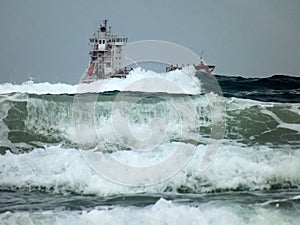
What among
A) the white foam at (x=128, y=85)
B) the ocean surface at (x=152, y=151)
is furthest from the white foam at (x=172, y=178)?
the white foam at (x=128, y=85)

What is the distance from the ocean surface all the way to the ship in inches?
4.4

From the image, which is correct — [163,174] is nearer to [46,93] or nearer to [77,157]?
[77,157]

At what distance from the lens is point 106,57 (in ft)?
12.9

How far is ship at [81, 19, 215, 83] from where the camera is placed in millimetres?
3895

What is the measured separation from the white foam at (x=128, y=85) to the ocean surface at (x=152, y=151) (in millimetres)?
10

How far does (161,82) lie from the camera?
4.23 metres

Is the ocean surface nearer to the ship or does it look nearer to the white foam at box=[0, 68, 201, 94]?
the white foam at box=[0, 68, 201, 94]

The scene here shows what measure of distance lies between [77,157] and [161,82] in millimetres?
1221

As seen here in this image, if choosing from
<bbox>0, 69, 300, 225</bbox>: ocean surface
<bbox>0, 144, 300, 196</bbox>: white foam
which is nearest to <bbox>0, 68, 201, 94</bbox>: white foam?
<bbox>0, 69, 300, 225</bbox>: ocean surface

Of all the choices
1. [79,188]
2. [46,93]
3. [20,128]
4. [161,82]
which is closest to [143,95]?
[161,82]

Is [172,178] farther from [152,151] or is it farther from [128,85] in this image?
[128,85]

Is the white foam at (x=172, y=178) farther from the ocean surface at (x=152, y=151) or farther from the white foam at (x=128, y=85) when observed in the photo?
the white foam at (x=128, y=85)

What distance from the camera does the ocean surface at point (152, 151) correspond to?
2.61m

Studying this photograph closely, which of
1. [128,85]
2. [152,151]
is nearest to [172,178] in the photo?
[152,151]
